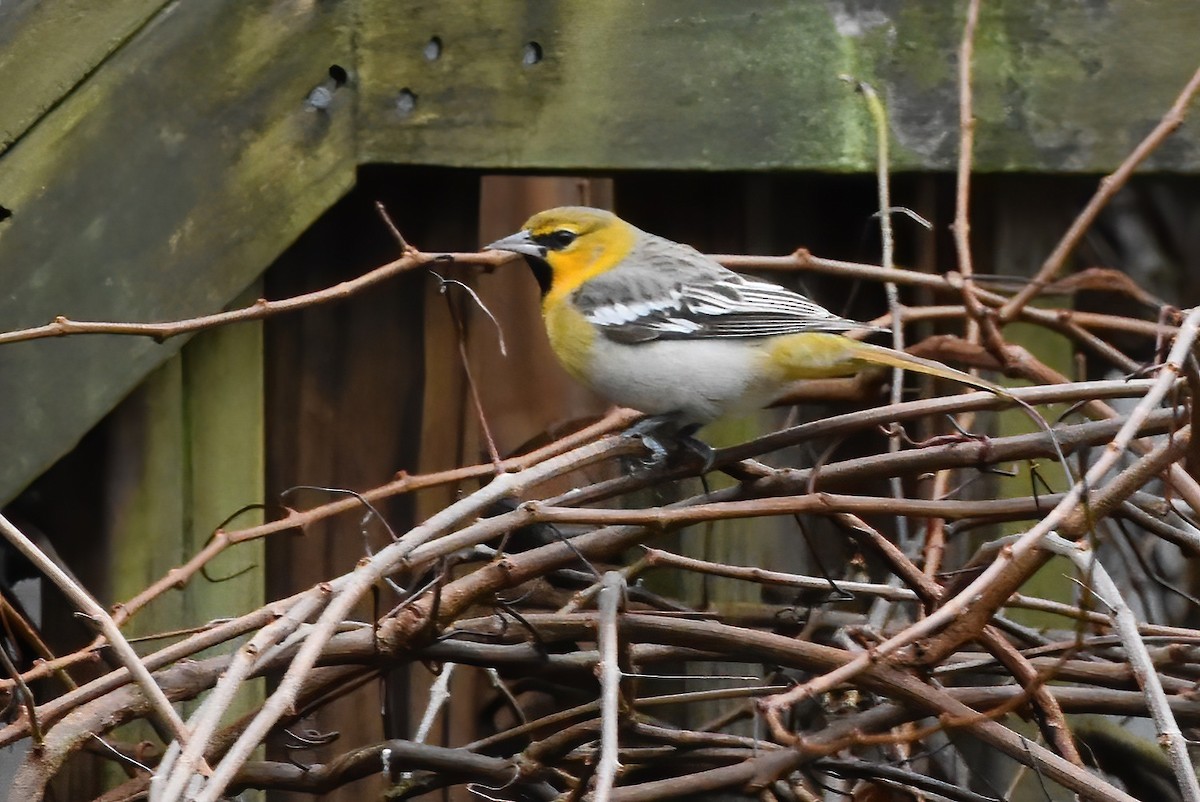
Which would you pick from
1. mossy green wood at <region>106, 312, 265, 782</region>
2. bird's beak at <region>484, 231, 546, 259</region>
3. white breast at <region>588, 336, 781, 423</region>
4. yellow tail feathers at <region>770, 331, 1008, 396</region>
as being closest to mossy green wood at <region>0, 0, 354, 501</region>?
mossy green wood at <region>106, 312, 265, 782</region>

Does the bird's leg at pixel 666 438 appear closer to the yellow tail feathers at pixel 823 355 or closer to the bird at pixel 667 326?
the bird at pixel 667 326

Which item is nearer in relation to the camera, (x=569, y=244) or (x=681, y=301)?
(x=569, y=244)

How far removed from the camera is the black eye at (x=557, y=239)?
9.27 feet

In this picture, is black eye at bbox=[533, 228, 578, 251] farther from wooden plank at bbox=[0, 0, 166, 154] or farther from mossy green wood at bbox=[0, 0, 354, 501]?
wooden plank at bbox=[0, 0, 166, 154]

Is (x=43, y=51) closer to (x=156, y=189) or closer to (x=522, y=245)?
(x=156, y=189)

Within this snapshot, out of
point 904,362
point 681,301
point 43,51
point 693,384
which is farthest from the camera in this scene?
point 681,301

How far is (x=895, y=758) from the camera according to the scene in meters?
2.55

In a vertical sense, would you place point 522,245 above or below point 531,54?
below

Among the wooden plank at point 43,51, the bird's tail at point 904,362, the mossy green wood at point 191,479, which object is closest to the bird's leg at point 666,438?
the bird's tail at point 904,362

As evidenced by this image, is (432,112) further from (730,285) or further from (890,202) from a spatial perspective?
(890,202)

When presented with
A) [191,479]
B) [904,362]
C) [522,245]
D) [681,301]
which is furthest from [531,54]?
[191,479]

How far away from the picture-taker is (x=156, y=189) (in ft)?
8.09

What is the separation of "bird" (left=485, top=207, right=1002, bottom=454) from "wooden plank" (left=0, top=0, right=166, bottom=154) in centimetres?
77

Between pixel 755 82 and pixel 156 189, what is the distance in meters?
1.11
